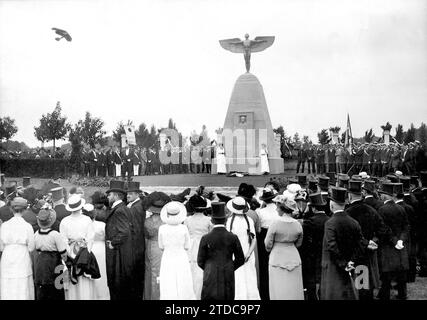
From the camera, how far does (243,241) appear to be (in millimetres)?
6902

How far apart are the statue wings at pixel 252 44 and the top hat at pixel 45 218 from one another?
17851 mm

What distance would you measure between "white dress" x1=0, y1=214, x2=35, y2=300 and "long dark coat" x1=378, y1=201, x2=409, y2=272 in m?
5.45

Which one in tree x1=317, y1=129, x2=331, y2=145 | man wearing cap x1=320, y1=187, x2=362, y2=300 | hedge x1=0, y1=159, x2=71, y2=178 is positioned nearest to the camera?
man wearing cap x1=320, y1=187, x2=362, y2=300

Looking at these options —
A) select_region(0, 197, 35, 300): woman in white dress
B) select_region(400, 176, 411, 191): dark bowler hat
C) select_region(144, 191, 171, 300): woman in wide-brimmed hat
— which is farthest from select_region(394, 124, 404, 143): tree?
select_region(0, 197, 35, 300): woman in white dress

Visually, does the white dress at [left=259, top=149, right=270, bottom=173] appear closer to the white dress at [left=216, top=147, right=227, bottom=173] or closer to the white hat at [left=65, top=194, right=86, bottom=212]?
the white dress at [left=216, top=147, right=227, bottom=173]

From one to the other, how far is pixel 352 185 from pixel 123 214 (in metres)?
3.50

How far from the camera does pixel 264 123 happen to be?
23.1 metres

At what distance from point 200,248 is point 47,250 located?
2.25 m

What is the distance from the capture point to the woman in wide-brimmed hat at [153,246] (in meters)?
7.30

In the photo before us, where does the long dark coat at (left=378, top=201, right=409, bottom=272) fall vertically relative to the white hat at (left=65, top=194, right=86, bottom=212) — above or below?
below

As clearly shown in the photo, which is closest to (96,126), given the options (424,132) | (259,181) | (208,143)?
(259,181)

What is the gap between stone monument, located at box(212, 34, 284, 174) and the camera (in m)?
22.5

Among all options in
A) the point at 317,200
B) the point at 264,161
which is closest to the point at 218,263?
the point at 317,200

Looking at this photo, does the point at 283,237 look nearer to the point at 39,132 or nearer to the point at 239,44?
the point at 39,132
